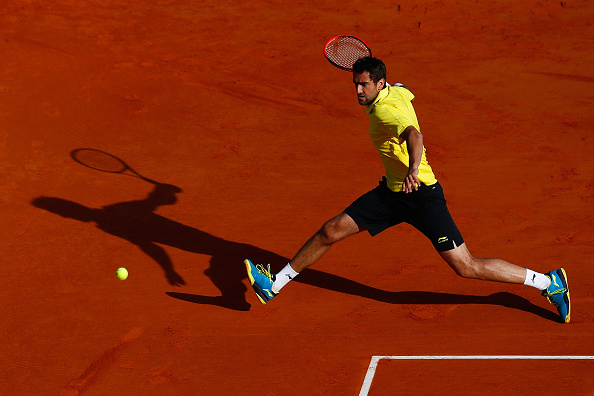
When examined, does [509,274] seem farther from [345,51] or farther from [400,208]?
[345,51]

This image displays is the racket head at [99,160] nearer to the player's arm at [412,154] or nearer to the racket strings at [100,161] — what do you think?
the racket strings at [100,161]

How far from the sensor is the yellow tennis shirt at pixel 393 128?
5758mm

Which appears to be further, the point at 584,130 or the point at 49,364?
the point at 584,130

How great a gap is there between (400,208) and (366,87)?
1.07 m

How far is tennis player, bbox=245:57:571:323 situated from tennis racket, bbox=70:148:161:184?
10.9ft

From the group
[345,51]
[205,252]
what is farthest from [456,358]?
[345,51]

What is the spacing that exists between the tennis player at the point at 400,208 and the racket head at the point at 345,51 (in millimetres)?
1024

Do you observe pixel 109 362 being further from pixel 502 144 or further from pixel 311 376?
pixel 502 144

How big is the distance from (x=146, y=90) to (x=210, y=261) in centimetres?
424

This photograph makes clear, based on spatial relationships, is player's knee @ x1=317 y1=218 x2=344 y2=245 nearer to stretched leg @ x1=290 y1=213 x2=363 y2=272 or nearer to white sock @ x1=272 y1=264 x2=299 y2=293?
stretched leg @ x1=290 y1=213 x2=363 y2=272

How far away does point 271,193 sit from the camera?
8.65 meters

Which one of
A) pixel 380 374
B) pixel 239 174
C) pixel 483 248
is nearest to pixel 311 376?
pixel 380 374

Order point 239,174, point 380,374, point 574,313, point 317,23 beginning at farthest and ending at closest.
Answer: point 317,23 < point 239,174 < point 574,313 < point 380,374

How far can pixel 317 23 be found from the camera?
1263cm
